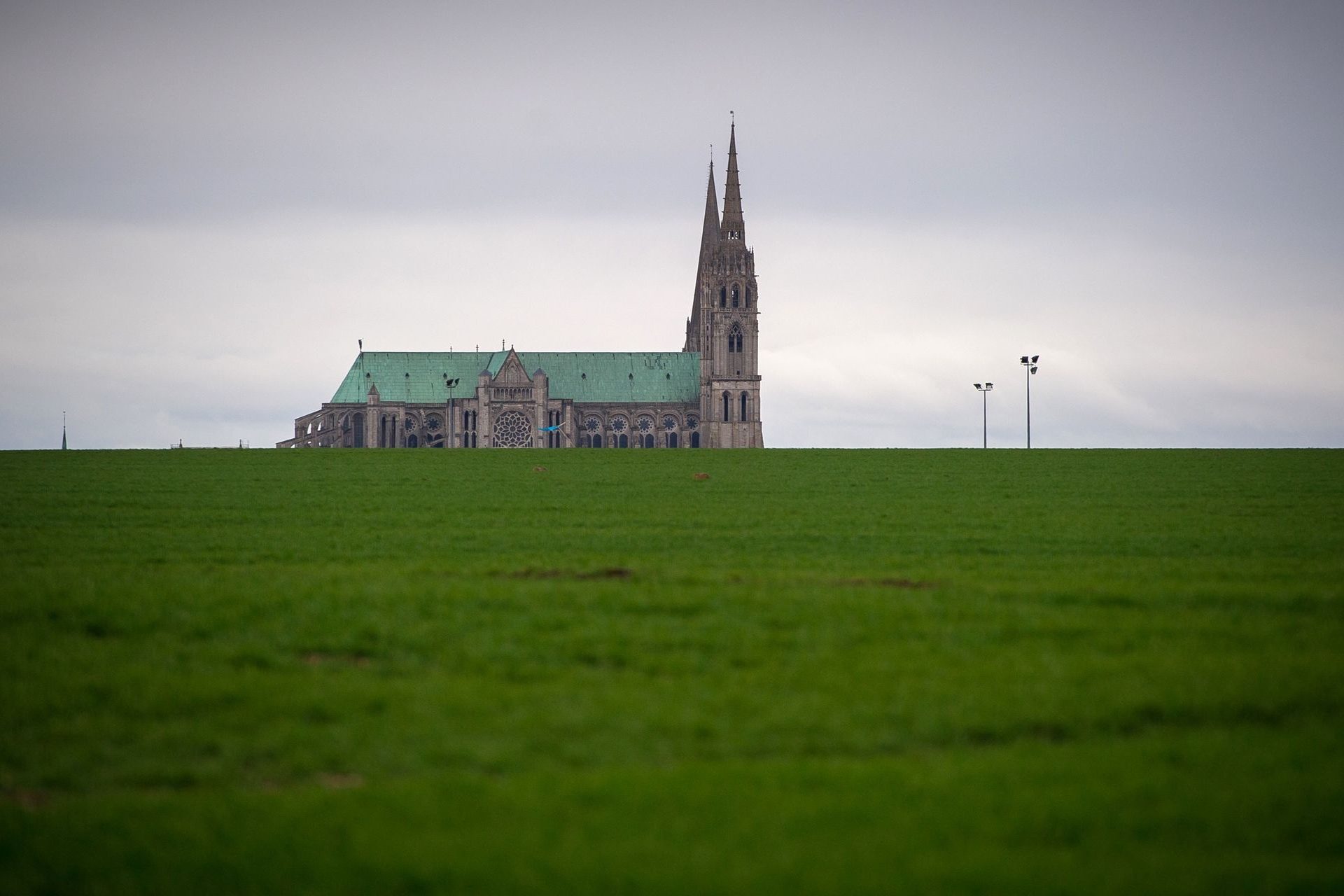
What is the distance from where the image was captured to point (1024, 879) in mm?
6938

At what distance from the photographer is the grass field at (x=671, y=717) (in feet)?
24.1

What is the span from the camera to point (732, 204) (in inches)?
6127

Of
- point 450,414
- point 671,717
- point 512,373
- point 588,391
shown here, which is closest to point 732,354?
point 588,391

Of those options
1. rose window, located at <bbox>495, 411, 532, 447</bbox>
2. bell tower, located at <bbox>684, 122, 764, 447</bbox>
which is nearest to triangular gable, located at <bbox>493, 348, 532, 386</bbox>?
rose window, located at <bbox>495, 411, 532, 447</bbox>

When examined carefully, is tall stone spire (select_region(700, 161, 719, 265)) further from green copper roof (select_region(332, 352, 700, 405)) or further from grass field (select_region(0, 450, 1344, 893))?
grass field (select_region(0, 450, 1344, 893))

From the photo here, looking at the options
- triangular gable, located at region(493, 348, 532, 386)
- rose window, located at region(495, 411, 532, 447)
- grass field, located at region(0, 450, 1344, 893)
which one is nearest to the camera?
grass field, located at region(0, 450, 1344, 893)

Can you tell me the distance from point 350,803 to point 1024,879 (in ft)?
14.5

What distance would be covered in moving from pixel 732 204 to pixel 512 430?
4116 cm

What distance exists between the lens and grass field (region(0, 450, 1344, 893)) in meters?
7.33

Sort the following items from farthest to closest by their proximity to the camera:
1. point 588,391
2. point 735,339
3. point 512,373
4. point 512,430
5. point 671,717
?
1. point 588,391
2. point 512,373
3. point 512,430
4. point 735,339
5. point 671,717

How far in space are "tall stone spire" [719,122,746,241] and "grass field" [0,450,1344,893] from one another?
134827 millimetres

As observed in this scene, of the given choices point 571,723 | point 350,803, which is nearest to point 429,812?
point 350,803

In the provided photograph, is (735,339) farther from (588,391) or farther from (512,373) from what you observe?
(512,373)

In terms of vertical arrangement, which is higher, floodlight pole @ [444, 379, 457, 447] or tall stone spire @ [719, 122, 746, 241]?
tall stone spire @ [719, 122, 746, 241]
